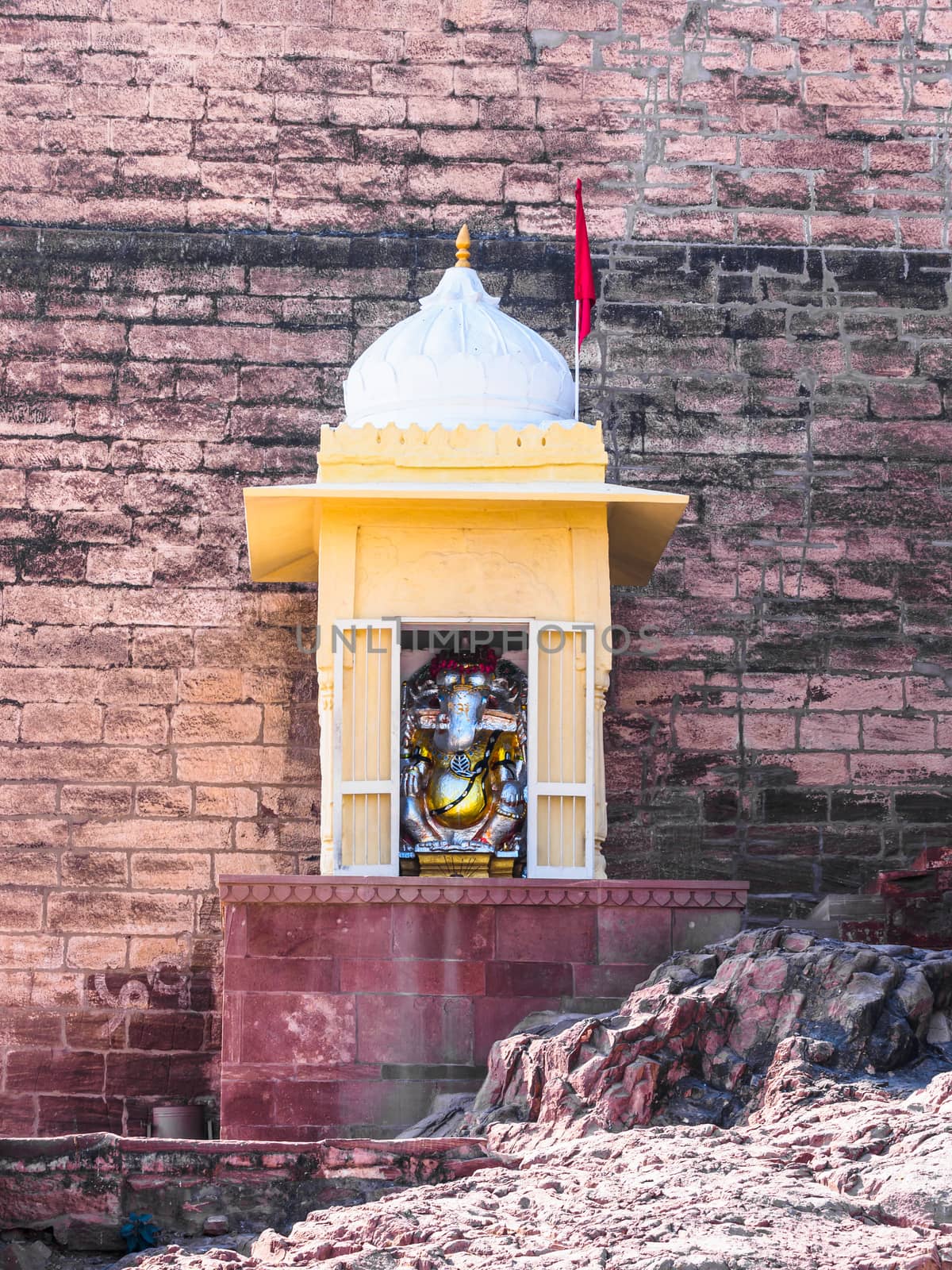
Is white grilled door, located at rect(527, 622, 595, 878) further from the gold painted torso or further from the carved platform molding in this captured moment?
the carved platform molding

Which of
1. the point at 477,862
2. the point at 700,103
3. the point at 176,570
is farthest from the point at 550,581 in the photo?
the point at 700,103

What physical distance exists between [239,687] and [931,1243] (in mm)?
6664

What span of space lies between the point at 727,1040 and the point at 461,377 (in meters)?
3.52

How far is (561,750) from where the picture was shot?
28.7ft

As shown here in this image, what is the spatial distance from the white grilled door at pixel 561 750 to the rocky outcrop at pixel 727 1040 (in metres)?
1.30

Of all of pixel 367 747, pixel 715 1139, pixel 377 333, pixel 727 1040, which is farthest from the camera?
pixel 377 333

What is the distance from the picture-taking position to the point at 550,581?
893 centimetres

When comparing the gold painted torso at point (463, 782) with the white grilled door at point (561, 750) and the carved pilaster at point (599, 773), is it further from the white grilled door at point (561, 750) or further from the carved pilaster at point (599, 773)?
the carved pilaster at point (599, 773)

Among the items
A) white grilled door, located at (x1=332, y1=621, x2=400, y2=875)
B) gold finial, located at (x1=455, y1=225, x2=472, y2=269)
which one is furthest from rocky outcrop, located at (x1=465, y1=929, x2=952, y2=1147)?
gold finial, located at (x1=455, y1=225, x2=472, y2=269)

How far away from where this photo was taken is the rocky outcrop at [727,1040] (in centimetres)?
668

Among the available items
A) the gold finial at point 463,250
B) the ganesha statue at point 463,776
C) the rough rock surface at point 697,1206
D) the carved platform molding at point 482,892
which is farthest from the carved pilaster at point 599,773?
the rough rock surface at point 697,1206

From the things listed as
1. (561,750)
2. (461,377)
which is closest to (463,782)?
(561,750)

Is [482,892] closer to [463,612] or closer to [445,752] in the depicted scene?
[445,752]

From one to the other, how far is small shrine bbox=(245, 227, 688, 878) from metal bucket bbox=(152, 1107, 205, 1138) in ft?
6.87
